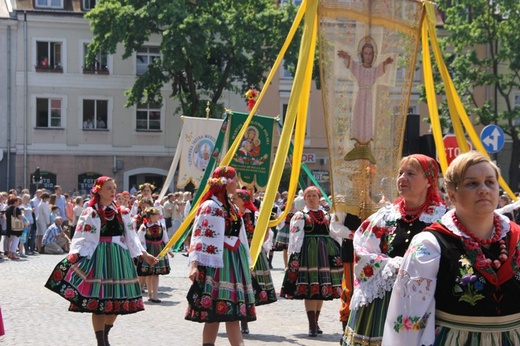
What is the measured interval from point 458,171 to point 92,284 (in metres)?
6.40

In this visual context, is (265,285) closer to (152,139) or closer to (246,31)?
(246,31)

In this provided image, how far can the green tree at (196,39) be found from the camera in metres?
A: 36.8

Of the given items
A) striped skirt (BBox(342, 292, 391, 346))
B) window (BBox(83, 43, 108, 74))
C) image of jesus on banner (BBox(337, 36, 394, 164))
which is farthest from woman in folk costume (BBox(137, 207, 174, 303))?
window (BBox(83, 43, 108, 74))

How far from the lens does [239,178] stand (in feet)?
56.6

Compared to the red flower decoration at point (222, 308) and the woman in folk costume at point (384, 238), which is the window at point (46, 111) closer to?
the red flower decoration at point (222, 308)

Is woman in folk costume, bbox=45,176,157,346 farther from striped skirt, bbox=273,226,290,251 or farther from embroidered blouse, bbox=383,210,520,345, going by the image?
striped skirt, bbox=273,226,290,251

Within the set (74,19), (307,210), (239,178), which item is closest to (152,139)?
(74,19)

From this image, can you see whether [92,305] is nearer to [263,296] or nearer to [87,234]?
[87,234]

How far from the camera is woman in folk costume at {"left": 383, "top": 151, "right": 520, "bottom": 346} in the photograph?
14.1 ft

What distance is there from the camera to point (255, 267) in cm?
1218

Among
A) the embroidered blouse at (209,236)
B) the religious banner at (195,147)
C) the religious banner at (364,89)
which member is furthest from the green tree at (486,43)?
the embroidered blouse at (209,236)

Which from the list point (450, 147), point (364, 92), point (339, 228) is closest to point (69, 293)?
point (339, 228)

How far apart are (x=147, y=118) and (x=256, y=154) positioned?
1033 inches

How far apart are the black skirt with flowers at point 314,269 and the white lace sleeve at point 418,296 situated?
7.67 meters
